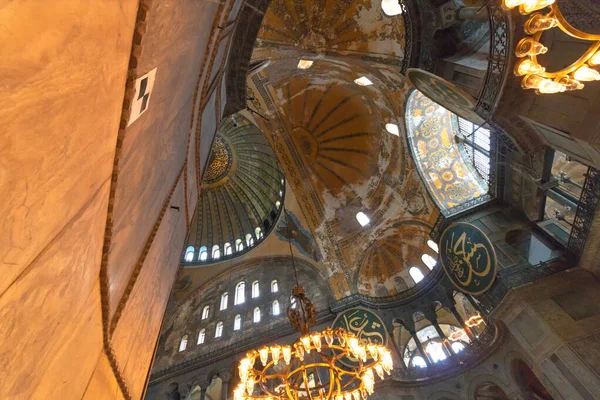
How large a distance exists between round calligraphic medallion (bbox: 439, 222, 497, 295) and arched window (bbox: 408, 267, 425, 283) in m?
2.66

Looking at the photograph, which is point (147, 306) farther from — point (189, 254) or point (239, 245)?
point (189, 254)

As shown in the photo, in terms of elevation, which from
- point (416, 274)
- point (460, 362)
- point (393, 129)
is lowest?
point (460, 362)

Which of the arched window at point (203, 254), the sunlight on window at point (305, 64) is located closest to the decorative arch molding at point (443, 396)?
the sunlight on window at point (305, 64)

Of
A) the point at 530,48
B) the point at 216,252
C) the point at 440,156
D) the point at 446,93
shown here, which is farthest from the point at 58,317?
the point at 216,252

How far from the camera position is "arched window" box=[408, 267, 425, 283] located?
9.88 metres

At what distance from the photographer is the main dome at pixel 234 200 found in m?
14.3

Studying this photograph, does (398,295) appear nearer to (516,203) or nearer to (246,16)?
(516,203)

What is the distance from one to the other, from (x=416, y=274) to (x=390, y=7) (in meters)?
8.50

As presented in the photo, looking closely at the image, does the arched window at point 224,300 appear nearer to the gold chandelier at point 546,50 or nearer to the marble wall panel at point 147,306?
the marble wall panel at point 147,306

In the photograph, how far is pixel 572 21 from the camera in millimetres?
3986

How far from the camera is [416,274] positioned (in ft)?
32.9

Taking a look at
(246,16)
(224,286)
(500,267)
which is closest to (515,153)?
(500,267)

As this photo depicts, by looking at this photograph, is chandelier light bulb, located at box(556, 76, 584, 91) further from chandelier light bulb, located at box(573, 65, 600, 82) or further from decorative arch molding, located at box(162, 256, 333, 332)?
decorative arch molding, located at box(162, 256, 333, 332)

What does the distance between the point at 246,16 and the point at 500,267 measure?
26.3 ft
